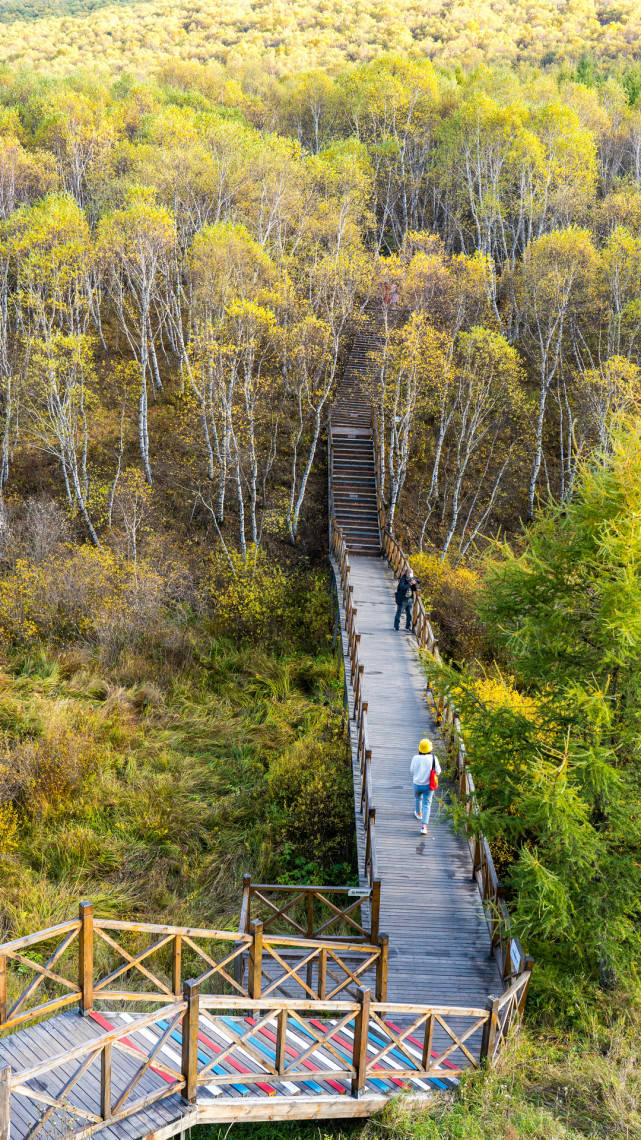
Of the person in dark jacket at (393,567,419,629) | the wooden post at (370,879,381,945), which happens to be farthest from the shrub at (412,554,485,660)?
the wooden post at (370,879,381,945)

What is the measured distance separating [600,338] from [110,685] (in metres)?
20.8

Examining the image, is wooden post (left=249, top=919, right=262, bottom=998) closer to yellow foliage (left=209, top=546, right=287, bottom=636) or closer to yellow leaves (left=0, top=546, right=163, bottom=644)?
yellow leaves (left=0, top=546, right=163, bottom=644)

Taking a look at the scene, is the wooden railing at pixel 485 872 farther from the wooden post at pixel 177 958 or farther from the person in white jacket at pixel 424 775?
the wooden post at pixel 177 958

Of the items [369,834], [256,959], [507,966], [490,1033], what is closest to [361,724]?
[369,834]

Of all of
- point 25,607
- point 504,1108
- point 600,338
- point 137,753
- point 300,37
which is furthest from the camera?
point 300,37

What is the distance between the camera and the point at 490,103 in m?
32.9

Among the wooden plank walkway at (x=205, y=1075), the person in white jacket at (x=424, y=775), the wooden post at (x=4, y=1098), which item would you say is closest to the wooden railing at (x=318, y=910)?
the wooden plank walkway at (x=205, y=1075)

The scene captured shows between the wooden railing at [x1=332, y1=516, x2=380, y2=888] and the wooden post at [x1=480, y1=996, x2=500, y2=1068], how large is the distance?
2.09 m

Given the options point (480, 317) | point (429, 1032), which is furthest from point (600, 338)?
point (429, 1032)

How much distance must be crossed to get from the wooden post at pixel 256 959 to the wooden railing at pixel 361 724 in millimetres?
1750

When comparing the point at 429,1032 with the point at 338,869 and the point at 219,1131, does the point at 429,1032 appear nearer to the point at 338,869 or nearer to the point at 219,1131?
the point at 219,1131

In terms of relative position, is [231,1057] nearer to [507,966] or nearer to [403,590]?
[507,966]

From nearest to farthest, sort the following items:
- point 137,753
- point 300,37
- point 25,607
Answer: point 137,753 < point 25,607 < point 300,37

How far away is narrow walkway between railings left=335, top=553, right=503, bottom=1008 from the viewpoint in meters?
9.12
